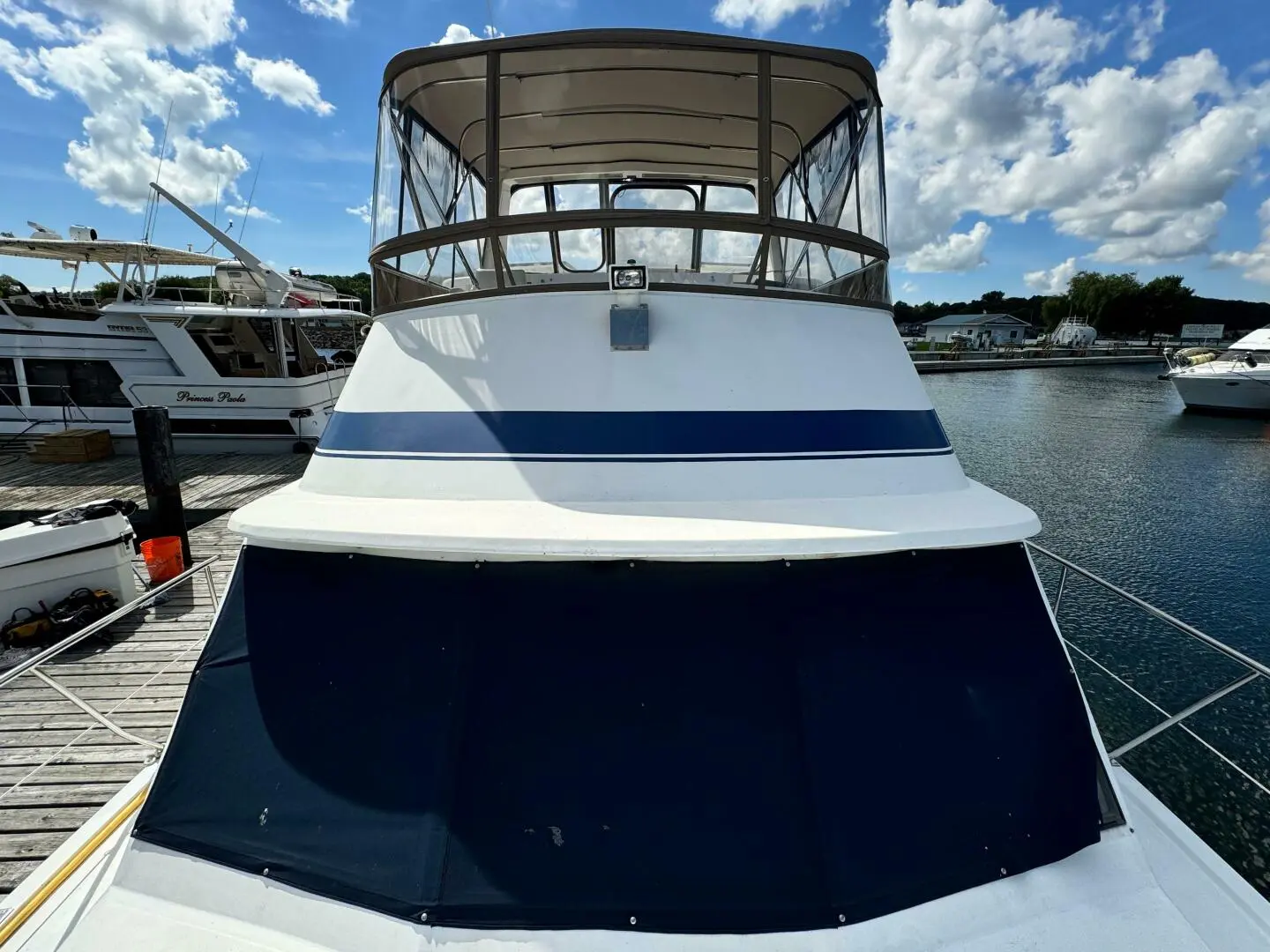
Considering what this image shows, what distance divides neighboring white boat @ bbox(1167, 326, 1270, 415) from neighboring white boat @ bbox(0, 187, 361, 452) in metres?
34.9

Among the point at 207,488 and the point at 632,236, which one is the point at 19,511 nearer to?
the point at 207,488

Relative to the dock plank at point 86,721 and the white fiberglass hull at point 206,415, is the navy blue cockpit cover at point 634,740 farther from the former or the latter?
the white fiberglass hull at point 206,415

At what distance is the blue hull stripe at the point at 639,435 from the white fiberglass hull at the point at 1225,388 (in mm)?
34249

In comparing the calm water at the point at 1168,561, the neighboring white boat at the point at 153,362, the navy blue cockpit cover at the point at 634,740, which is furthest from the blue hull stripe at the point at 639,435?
the neighboring white boat at the point at 153,362

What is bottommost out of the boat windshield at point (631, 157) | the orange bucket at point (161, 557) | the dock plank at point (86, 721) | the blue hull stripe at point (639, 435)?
the dock plank at point (86, 721)

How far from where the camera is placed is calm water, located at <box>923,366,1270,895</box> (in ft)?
17.6

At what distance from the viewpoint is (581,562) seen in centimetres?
226

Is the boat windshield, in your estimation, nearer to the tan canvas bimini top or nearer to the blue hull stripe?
the tan canvas bimini top

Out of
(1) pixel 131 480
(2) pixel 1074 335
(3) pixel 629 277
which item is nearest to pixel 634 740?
(3) pixel 629 277

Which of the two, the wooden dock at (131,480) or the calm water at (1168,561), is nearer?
the calm water at (1168,561)

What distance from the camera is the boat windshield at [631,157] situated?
8.38 ft

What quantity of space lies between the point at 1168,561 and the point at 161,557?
14.8 m

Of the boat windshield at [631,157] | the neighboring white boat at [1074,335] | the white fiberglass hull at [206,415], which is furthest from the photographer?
the neighboring white boat at [1074,335]

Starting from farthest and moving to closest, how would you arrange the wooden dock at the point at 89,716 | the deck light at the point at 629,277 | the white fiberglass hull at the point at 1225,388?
1. the white fiberglass hull at the point at 1225,388
2. the wooden dock at the point at 89,716
3. the deck light at the point at 629,277
